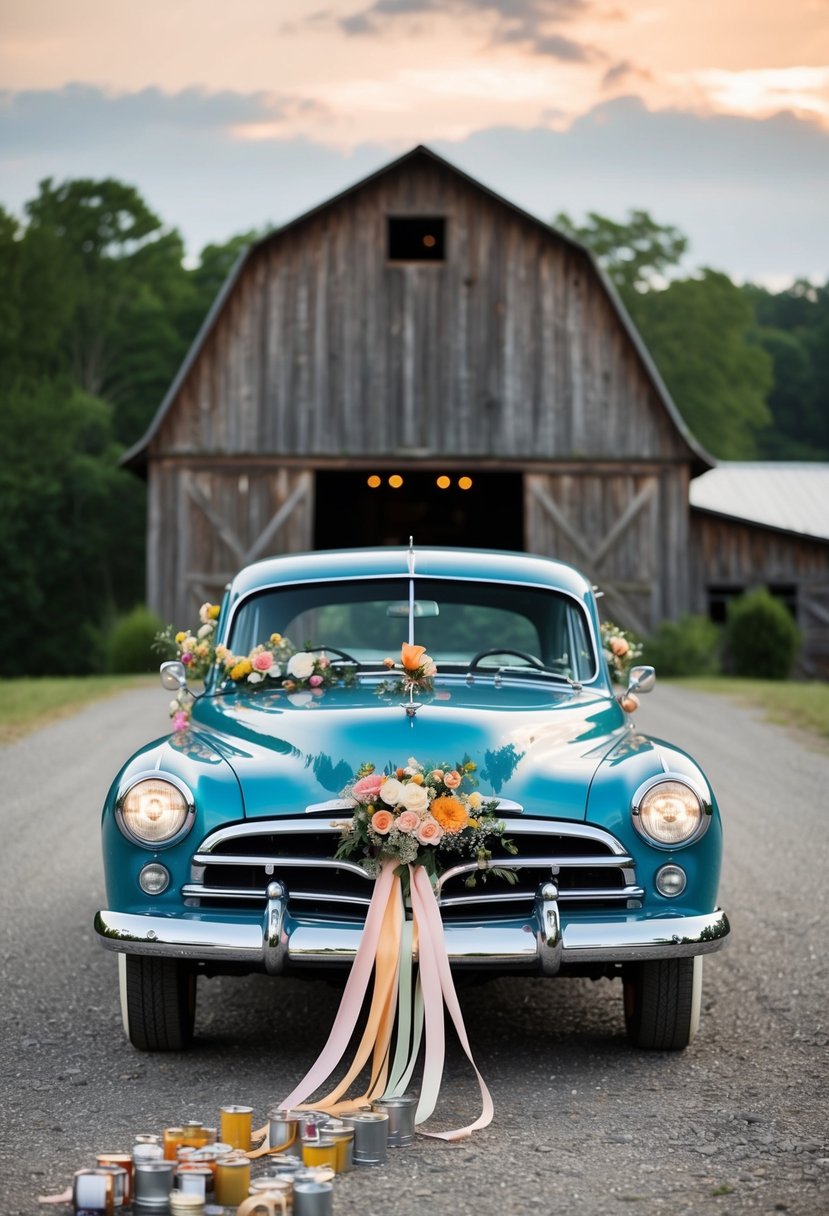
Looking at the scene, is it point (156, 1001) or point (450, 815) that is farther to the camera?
point (156, 1001)

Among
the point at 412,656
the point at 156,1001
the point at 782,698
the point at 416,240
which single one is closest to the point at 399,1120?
the point at 156,1001

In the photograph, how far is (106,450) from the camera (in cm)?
4866

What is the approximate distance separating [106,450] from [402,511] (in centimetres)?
2109

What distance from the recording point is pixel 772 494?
37.0 metres

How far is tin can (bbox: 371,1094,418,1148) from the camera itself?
13.7ft

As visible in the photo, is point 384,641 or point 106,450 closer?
point 384,641

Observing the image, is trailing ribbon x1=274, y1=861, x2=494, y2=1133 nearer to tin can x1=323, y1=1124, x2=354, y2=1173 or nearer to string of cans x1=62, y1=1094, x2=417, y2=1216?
string of cans x1=62, y1=1094, x2=417, y2=1216

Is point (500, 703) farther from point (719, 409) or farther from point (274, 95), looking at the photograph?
point (719, 409)

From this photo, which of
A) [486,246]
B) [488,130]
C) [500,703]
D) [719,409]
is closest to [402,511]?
[486,246]

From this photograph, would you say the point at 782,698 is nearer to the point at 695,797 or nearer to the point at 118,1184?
the point at 695,797

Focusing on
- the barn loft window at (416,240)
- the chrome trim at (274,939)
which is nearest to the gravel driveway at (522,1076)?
the chrome trim at (274,939)

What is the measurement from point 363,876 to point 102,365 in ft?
170

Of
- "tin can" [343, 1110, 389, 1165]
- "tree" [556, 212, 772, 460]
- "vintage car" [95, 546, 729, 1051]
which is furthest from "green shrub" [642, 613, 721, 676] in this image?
"tree" [556, 212, 772, 460]

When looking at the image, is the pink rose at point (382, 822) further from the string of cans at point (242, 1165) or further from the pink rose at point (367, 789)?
the string of cans at point (242, 1165)
